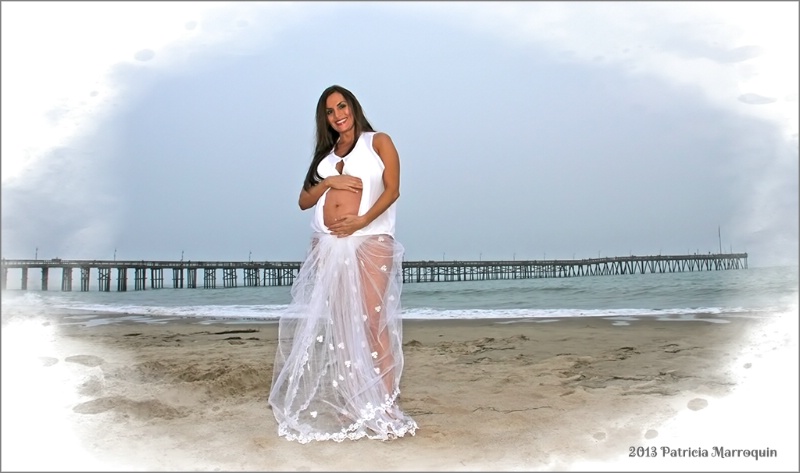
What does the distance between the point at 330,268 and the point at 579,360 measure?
251 centimetres

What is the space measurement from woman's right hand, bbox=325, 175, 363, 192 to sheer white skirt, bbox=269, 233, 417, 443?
0.25 m

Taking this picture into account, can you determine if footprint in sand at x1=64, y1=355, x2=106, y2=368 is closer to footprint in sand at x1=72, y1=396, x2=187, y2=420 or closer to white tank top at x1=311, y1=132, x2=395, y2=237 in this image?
footprint in sand at x1=72, y1=396, x2=187, y2=420

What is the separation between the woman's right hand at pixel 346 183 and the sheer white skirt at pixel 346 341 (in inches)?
9.8

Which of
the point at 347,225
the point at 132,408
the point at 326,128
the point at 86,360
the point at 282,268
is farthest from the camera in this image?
the point at 282,268

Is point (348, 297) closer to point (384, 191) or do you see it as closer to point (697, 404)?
point (384, 191)

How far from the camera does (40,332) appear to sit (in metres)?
5.73

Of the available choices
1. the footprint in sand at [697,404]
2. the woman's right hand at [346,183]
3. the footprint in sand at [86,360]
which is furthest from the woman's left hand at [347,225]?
the footprint in sand at [86,360]

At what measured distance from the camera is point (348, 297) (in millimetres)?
2828

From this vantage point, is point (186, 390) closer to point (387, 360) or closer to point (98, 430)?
point (98, 430)

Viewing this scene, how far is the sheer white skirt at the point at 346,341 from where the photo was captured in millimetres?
2764

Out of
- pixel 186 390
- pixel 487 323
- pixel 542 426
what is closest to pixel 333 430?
pixel 542 426

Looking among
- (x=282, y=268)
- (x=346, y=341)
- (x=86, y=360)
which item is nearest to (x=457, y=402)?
(x=346, y=341)

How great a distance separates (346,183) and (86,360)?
295 cm

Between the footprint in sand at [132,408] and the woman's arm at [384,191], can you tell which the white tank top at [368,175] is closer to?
the woman's arm at [384,191]
